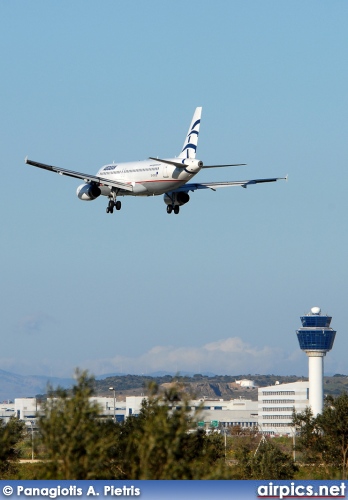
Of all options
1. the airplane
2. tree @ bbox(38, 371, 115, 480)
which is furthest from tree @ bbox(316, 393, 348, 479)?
tree @ bbox(38, 371, 115, 480)

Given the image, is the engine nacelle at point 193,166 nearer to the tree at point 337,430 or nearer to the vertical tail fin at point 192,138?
the vertical tail fin at point 192,138

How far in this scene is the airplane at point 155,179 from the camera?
103425mm

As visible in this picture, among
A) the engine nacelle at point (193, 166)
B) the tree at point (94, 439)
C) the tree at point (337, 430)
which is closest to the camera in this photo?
the tree at point (94, 439)

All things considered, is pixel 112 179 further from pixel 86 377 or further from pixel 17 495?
pixel 17 495

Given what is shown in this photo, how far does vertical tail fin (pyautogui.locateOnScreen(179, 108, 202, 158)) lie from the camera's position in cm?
11145

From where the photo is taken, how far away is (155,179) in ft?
345

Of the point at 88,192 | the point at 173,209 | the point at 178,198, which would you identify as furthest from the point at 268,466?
the point at 88,192

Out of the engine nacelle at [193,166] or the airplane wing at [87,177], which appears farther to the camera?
the airplane wing at [87,177]

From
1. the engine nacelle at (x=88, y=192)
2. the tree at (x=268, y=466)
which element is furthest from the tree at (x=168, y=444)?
the engine nacelle at (x=88, y=192)

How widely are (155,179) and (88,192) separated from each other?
898 centimetres

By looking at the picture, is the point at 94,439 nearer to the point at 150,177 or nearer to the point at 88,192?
the point at 150,177

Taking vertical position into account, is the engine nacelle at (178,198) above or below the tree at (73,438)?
above

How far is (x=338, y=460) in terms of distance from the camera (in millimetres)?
105625

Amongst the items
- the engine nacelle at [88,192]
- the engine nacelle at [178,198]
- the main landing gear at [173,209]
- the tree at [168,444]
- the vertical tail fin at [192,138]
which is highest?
the vertical tail fin at [192,138]
